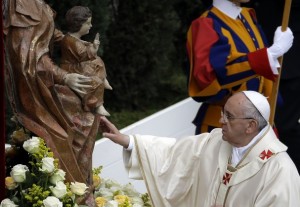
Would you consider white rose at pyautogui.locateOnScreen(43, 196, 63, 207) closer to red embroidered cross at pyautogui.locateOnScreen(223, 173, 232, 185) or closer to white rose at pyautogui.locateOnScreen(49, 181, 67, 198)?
white rose at pyautogui.locateOnScreen(49, 181, 67, 198)

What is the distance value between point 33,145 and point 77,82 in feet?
1.18

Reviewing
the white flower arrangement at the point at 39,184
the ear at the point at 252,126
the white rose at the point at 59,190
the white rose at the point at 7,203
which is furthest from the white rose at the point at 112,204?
the ear at the point at 252,126

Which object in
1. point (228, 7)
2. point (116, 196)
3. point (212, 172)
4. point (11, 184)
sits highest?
point (228, 7)

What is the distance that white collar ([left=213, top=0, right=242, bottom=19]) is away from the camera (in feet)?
19.2

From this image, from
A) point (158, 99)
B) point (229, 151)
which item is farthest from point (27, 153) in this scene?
point (158, 99)

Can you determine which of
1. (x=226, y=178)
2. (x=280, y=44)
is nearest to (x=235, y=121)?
(x=226, y=178)

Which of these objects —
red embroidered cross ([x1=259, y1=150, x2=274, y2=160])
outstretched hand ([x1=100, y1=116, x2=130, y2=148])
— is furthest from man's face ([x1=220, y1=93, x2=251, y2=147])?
outstretched hand ([x1=100, y1=116, x2=130, y2=148])

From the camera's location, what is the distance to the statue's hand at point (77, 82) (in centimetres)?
398

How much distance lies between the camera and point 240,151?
14.6ft

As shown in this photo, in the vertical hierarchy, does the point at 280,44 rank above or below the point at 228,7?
below

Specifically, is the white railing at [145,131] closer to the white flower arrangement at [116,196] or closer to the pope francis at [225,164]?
the white flower arrangement at [116,196]

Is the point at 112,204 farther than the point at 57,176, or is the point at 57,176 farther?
the point at 112,204

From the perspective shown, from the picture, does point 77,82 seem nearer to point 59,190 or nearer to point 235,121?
point 59,190

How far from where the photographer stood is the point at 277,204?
419cm
